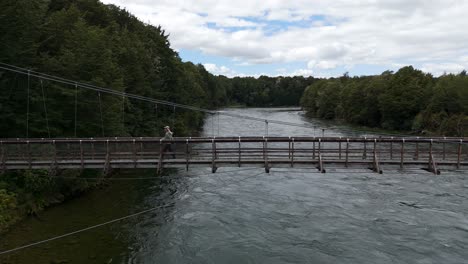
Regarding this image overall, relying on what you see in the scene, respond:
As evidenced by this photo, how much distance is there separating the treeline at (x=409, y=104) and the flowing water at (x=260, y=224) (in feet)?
122

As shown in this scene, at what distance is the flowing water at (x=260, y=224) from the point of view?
64.1 feet

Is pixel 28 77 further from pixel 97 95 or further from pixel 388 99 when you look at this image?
pixel 388 99

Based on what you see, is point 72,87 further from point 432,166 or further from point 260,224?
point 432,166

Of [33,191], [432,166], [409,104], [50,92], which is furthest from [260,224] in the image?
[409,104]

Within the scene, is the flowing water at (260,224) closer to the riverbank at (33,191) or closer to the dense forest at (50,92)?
the riverbank at (33,191)

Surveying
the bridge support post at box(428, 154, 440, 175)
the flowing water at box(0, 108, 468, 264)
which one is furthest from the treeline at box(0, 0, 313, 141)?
the bridge support post at box(428, 154, 440, 175)

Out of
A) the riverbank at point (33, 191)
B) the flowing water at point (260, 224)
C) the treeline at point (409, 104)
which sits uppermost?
the treeline at point (409, 104)

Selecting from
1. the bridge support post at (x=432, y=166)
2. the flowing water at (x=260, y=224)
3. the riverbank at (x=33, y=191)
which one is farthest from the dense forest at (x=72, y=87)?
the bridge support post at (x=432, y=166)

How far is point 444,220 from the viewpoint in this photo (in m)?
23.9

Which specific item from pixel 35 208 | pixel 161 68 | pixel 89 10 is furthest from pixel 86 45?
pixel 161 68

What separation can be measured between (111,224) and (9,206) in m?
5.38

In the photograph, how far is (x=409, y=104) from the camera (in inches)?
3115

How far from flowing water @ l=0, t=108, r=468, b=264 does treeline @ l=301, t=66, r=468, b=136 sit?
37151 mm

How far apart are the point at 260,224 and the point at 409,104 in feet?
212
